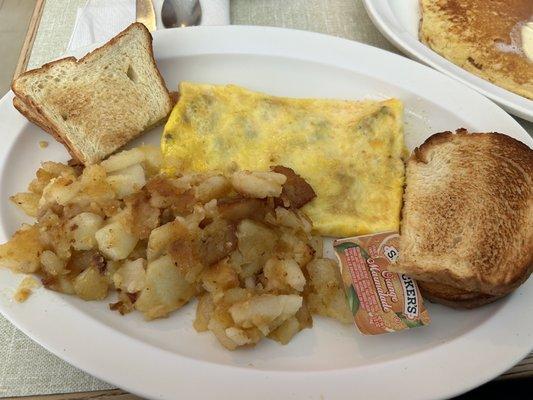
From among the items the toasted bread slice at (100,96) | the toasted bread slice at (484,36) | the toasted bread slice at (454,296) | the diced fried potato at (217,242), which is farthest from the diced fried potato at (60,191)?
the toasted bread slice at (484,36)

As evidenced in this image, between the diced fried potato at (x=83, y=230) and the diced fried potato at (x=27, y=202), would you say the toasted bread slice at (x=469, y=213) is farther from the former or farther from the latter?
the diced fried potato at (x=27, y=202)

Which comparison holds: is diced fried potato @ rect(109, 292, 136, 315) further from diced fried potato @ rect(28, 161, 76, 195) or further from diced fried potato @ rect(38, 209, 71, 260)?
diced fried potato @ rect(28, 161, 76, 195)

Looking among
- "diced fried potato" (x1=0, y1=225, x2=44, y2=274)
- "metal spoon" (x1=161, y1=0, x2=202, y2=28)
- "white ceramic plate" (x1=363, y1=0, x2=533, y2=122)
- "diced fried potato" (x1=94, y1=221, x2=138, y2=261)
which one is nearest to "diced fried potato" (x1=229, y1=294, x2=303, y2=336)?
"diced fried potato" (x1=94, y1=221, x2=138, y2=261)

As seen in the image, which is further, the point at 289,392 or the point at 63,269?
the point at 63,269

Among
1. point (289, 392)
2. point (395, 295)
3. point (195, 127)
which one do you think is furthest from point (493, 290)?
point (195, 127)

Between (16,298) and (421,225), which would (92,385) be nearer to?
(16,298)
